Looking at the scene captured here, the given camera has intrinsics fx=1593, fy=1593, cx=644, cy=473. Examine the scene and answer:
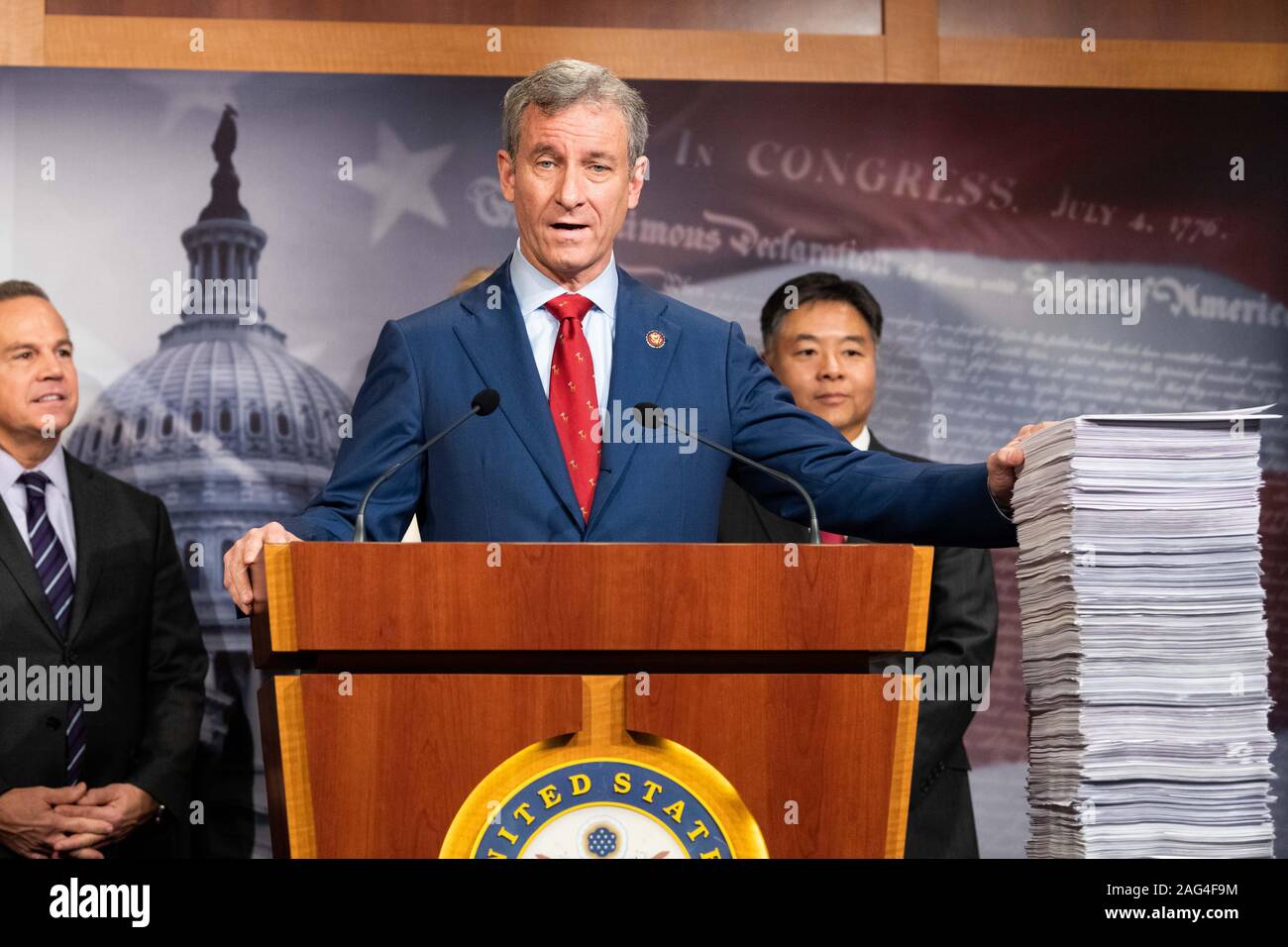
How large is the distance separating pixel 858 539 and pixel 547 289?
169cm

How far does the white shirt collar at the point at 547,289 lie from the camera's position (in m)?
2.58

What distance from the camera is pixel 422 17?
15.6 ft

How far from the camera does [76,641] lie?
13.0ft

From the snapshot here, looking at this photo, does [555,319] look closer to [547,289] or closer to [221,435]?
[547,289]

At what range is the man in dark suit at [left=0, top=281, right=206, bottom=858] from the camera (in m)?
3.82

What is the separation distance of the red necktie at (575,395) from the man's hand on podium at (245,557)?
0.55m

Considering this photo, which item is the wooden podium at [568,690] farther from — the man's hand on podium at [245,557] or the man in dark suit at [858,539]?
the man in dark suit at [858,539]

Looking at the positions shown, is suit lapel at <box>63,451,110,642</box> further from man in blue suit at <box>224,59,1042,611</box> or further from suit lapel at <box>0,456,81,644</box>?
man in blue suit at <box>224,59,1042,611</box>

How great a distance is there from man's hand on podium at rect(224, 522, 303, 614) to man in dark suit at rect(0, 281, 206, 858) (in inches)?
80.6

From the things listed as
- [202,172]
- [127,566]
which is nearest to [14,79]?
[202,172]

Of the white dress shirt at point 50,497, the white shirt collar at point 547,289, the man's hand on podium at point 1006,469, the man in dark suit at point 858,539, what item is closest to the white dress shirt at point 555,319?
the white shirt collar at point 547,289

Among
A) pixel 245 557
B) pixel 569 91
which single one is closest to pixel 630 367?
pixel 569 91

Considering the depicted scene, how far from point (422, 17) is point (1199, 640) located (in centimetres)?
346

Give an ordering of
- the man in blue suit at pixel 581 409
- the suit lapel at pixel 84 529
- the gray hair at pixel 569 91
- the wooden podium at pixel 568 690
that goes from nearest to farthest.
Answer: the wooden podium at pixel 568 690, the man in blue suit at pixel 581 409, the gray hair at pixel 569 91, the suit lapel at pixel 84 529
